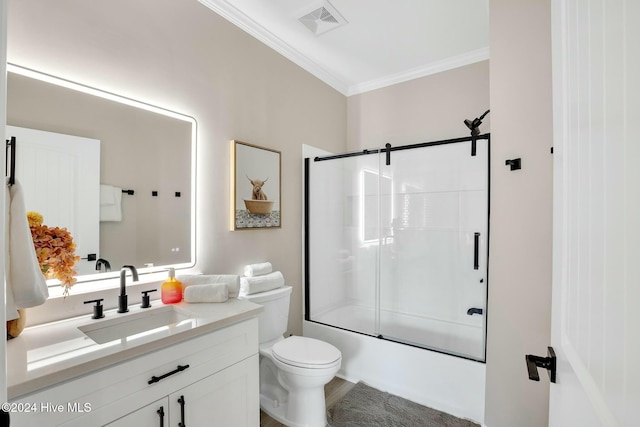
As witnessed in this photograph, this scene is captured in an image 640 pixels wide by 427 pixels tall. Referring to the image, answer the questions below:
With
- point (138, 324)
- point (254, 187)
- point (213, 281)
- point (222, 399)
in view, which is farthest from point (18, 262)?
point (254, 187)

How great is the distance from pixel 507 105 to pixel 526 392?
157 cm

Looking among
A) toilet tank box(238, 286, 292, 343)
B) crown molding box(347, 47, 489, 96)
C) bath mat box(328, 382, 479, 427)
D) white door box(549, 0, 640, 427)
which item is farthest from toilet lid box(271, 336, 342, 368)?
crown molding box(347, 47, 489, 96)

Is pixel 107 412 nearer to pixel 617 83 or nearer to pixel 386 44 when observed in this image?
pixel 617 83

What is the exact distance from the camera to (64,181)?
138 cm

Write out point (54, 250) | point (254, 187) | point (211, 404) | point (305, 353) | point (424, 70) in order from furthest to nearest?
point (424, 70), point (254, 187), point (305, 353), point (211, 404), point (54, 250)

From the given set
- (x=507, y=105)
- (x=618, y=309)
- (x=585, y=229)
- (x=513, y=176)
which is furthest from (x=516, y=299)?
(x=618, y=309)

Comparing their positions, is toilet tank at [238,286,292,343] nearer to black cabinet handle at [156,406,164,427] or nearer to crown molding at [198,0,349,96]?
black cabinet handle at [156,406,164,427]

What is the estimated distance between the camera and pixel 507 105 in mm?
1667

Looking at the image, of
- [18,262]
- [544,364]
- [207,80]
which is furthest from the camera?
[207,80]

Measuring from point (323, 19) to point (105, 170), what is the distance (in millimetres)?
1774

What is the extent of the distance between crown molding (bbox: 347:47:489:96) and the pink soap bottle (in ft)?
8.83

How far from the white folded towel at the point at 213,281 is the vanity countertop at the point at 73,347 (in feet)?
0.80

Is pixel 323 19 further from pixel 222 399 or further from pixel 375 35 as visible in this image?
pixel 222 399

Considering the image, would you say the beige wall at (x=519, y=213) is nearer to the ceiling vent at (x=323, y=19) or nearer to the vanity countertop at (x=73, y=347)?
the ceiling vent at (x=323, y=19)
